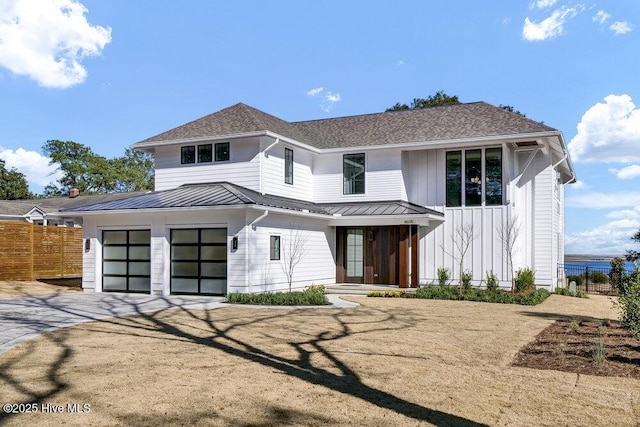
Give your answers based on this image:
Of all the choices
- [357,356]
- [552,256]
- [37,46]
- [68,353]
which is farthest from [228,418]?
[37,46]

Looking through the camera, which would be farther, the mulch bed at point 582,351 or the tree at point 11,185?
the tree at point 11,185

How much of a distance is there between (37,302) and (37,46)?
1732 centimetres

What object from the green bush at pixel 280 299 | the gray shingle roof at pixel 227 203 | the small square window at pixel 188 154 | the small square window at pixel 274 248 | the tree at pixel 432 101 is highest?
the tree at pixel 432 101

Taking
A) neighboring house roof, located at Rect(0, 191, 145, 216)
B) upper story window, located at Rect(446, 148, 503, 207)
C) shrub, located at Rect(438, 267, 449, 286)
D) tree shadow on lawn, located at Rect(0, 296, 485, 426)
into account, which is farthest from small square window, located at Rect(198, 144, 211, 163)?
neighboring house roof, located at Rect(0, 191, 145, 216)

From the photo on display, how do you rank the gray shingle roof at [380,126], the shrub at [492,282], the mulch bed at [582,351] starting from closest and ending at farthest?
the mulch bed at [582,351] < the shrub at [492,282] < the gray shingle roof at [380,126]

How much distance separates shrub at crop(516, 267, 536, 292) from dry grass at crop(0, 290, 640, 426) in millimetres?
7687

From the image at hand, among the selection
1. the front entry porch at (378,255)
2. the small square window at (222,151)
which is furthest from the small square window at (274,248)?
the front entry porch at (378,255)

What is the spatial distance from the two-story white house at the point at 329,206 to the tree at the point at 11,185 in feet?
137

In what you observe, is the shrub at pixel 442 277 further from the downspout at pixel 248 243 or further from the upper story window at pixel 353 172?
the downspout at pixel 248 243

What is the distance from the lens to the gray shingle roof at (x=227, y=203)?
1669cm

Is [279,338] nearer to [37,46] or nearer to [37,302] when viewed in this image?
[37,302]

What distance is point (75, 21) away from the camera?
67.4 feet

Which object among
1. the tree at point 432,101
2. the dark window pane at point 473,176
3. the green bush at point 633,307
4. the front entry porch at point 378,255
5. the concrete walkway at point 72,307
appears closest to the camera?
the green bush at point 633,307

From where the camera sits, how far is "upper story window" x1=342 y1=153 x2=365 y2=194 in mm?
21531
